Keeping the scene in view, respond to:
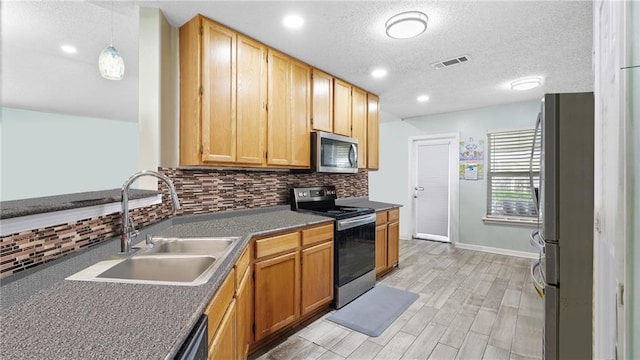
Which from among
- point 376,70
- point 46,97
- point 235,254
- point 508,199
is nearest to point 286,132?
point 376,70

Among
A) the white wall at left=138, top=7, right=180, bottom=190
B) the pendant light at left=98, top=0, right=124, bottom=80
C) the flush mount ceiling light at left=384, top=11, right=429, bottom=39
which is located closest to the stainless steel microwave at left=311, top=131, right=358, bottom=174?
the flush mount ceiling light at left=384, top=11, right=429, bottom=39

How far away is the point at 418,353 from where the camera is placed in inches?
74.8

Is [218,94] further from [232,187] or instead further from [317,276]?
[317,276]

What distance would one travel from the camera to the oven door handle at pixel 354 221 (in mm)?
2510

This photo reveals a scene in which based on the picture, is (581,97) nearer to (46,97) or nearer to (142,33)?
(142,33)

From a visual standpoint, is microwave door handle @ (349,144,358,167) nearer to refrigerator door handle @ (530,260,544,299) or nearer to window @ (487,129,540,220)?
refrigerator door handle @ (530,260,544,299)

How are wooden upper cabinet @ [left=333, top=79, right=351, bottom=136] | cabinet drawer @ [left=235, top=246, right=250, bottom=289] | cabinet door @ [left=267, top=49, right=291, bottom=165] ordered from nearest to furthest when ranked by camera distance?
1. cabinet drawer @ [left=235, top=246, right=250, bottom=289]
2. cabinet door @ [left=267, top=49, right=291, bottom=165]
3. wooden upper cabinet @ [left=333, top=79, right=351, bottom=136]

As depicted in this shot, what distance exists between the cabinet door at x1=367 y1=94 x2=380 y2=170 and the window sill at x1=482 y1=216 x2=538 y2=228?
2.20 metres

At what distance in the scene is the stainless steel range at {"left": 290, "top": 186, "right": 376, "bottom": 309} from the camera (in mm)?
2516

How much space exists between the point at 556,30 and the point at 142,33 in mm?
3123

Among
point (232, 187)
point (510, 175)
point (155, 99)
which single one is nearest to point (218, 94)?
point (155, 99)

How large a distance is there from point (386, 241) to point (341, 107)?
170 centimetres

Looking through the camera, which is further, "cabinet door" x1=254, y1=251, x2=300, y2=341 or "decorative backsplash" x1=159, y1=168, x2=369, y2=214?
"decorative backsplash" x1=159, y1=168, x2=369, y2=214

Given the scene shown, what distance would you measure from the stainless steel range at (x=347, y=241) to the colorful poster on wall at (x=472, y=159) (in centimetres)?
261
